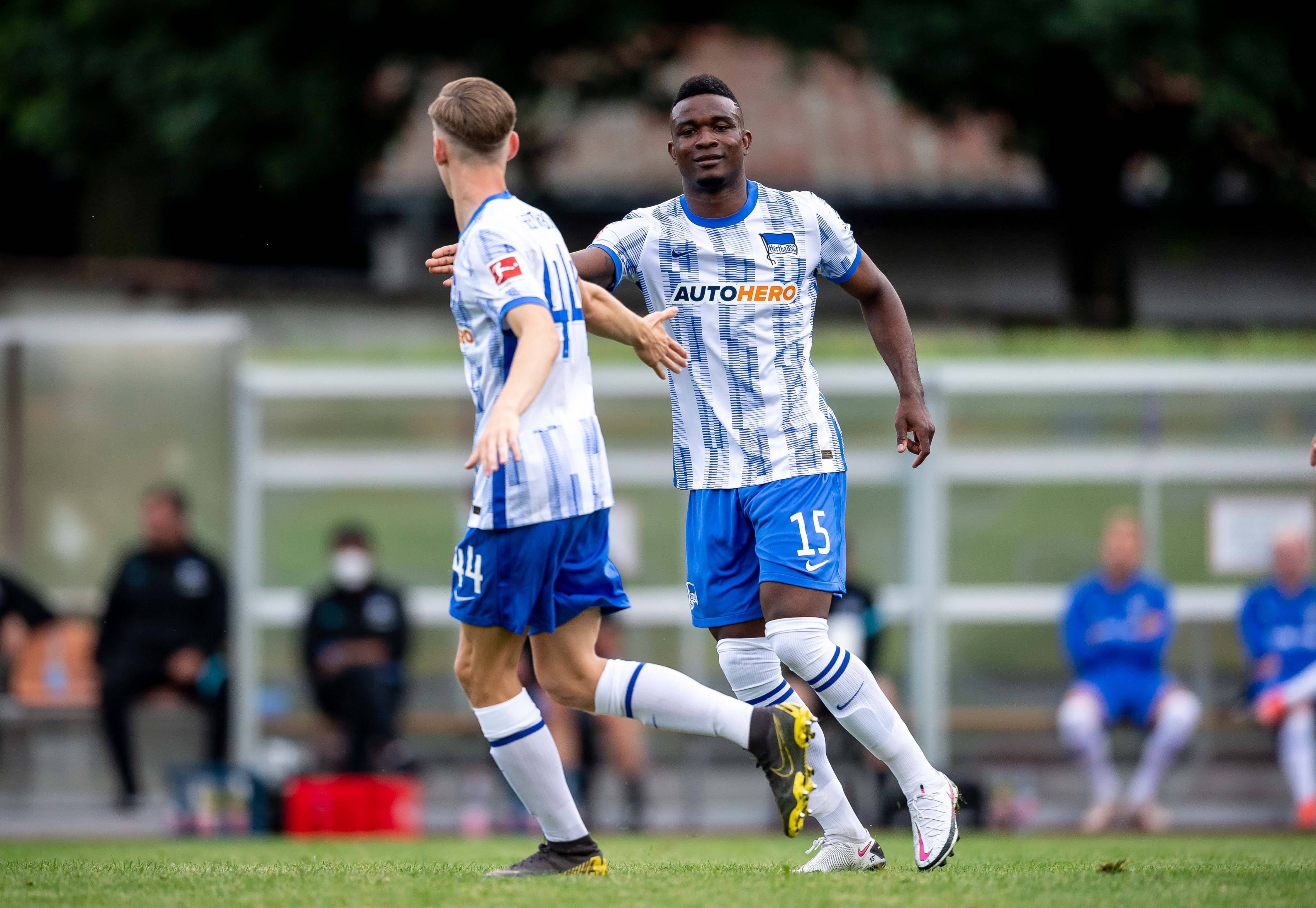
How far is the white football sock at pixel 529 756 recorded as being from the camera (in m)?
4.45

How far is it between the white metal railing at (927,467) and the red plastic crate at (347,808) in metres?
1.21

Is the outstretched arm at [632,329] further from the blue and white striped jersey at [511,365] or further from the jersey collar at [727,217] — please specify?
the jersey collar at [727,217]

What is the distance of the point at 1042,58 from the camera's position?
44.8 ft

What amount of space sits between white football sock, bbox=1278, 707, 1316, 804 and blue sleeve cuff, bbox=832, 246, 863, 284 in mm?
6726

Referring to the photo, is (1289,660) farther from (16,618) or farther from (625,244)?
(16,618)

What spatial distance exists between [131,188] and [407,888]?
14.6 meters

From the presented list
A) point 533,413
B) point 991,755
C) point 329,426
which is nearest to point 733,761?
point 991,755

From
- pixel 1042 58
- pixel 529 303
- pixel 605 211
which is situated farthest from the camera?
pixel 605 211

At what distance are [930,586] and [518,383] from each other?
776 cm

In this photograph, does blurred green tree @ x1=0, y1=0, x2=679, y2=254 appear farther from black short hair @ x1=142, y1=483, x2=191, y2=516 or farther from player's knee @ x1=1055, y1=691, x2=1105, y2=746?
player's knee @ x1=1055, y1=691, x2=1105, y2=746

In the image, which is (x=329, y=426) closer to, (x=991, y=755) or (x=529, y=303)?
(x=991, y=755)

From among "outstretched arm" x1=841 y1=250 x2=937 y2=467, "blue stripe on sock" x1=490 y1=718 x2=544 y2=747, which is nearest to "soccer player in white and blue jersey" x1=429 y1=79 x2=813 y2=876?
"blue stripe on sock" x1=490 y1=718 x2=544 y2=747

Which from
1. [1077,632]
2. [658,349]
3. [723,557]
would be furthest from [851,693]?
[1077,632]

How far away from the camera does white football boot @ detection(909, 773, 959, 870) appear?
191 inches
